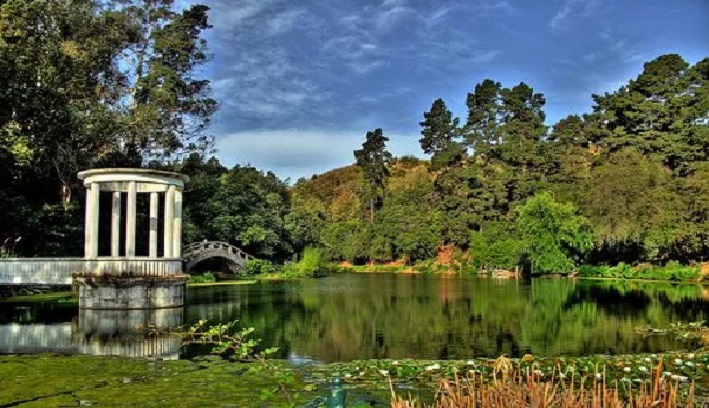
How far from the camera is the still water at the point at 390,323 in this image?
43.0 feet

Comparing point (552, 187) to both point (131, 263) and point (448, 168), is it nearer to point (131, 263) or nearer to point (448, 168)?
point (448, 168)

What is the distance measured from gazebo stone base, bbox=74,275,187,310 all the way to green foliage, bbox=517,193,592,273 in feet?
106

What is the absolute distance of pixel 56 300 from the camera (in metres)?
23.6

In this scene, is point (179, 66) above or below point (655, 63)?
below

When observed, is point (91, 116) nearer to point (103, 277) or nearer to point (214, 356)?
point (103, 277)

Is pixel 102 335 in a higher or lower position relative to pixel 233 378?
lower

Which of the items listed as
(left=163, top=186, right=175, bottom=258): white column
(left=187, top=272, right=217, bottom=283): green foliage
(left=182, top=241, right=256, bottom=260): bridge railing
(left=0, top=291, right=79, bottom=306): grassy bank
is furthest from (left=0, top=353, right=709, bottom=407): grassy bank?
(left=182, top=241, right=256, bottom=260): bridge railing

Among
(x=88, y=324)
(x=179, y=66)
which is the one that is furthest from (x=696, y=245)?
(x=88, y=324)

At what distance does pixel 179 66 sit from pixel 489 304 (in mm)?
26316

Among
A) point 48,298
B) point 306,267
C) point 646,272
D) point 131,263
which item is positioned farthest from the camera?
point 306,267

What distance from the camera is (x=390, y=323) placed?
18.0m

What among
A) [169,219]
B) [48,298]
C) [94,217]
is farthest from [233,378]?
[48,298]

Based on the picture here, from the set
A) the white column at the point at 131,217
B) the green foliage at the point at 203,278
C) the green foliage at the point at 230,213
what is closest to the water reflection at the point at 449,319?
the white column at the point at 131,217

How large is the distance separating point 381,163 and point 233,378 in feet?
215
